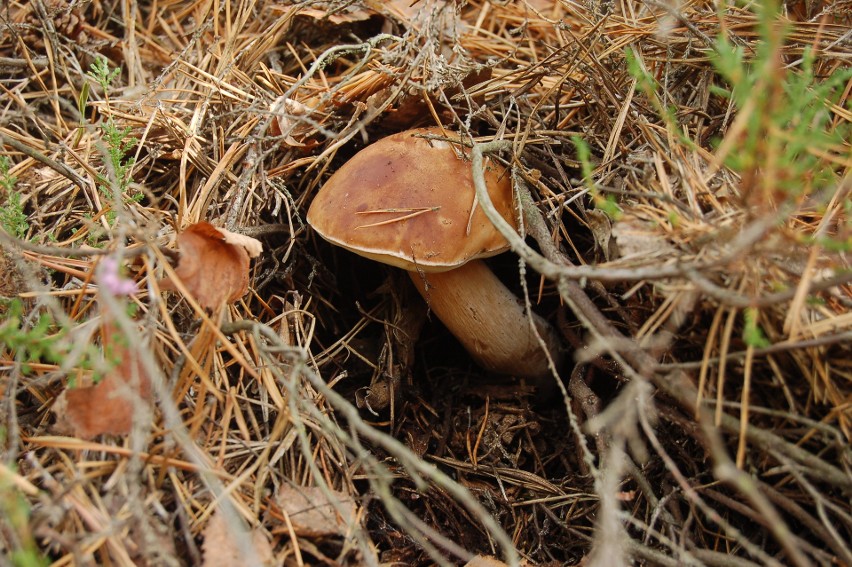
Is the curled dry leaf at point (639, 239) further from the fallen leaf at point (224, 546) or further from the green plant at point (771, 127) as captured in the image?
the fallen leaf at point (224, 546)

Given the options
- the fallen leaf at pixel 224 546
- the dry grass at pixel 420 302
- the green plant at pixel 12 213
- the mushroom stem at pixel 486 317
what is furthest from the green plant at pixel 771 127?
the green plant at pixel 12 213

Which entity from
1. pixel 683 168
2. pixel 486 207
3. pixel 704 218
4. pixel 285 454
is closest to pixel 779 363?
pixel 704 218

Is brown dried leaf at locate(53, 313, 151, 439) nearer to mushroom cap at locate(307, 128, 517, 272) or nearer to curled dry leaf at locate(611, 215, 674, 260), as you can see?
mushroom cap at locate(307, 128, 517, 272)

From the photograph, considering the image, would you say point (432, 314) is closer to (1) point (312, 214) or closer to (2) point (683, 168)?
(1) point (312, 214)

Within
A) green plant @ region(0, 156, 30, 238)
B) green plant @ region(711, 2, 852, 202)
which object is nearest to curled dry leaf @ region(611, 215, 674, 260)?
green plant @ region(711, 2, 852, 202)

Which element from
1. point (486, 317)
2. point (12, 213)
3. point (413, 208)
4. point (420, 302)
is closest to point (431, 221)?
point (413, 208)

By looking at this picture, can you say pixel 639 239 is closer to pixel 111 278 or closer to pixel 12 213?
pixel 111 278
